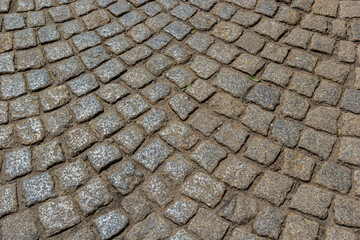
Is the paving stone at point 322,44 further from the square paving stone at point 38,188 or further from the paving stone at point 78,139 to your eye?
the square paving stone at point 38,188

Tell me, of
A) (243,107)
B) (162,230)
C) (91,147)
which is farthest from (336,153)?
(91,147)

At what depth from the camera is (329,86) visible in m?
3.20

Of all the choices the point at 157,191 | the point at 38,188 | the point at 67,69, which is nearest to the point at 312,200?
the point at 157,191

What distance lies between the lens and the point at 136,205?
99.0 inches

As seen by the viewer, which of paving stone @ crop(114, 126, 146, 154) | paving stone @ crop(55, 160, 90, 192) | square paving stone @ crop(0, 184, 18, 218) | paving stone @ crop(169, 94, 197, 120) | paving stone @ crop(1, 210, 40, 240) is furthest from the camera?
paving stone @ crop(169, 94, 197, 120)

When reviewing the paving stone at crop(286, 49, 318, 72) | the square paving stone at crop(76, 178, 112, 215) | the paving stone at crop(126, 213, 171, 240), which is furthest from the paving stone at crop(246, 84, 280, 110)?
the square paving stone at crop(76, 178, 112, 215)

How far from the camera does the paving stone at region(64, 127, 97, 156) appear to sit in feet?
9.09

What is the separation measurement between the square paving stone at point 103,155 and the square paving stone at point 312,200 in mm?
1364

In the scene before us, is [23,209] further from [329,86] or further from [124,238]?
[329,86]

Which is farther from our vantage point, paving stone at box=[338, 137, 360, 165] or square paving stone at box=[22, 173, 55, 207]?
paving stone at box=[338, 137, 360, 165]

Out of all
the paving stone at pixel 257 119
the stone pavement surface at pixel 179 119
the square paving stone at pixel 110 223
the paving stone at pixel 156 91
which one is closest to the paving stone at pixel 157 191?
the stone pavement surface at pixel 179 119

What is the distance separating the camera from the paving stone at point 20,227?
2369 millimetres

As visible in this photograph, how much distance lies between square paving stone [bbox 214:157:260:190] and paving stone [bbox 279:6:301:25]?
1.79m

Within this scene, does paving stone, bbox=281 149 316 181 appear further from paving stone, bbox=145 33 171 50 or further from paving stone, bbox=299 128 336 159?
paving stone, bbox=145 33 171 50
